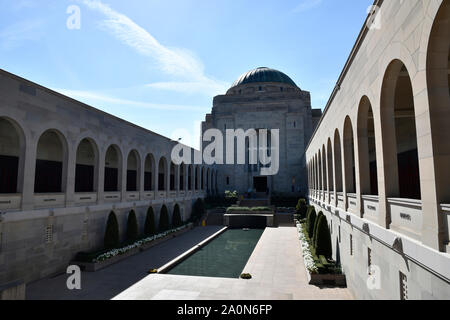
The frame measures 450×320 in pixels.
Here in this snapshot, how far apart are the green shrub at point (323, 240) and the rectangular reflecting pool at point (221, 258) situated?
4.63 m

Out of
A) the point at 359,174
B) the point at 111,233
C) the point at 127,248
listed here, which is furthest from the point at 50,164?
the point at 359,174

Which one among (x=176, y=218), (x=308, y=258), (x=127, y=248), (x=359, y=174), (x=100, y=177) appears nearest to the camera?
(x=359, y=174)

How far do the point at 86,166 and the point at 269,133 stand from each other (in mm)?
36094

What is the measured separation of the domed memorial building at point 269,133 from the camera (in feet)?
165

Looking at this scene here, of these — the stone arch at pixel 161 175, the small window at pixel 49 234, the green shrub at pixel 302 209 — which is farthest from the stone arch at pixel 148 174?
the green shrub at pixel 302 209

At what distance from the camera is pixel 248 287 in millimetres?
13250

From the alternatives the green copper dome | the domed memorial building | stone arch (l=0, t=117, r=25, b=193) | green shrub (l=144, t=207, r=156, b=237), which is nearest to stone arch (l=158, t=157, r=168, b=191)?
green shrub (l=144, t=207, r=156, b=237)

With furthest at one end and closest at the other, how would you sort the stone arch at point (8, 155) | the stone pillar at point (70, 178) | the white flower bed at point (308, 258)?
the stone pillar at point (70, 178) < the stone arch at point (8, 155) < the white flower bed at point (308, 258)

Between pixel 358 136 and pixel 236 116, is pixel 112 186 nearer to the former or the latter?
pixel 358 136

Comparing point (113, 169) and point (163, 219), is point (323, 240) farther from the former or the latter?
point (113, 169)

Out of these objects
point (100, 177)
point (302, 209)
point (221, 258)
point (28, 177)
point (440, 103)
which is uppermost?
point (440, 103)

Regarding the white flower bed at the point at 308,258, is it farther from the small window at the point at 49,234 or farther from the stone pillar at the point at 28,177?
the stone pillar at the point at 28,177

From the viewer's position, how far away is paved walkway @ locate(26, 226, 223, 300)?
40.5ft
